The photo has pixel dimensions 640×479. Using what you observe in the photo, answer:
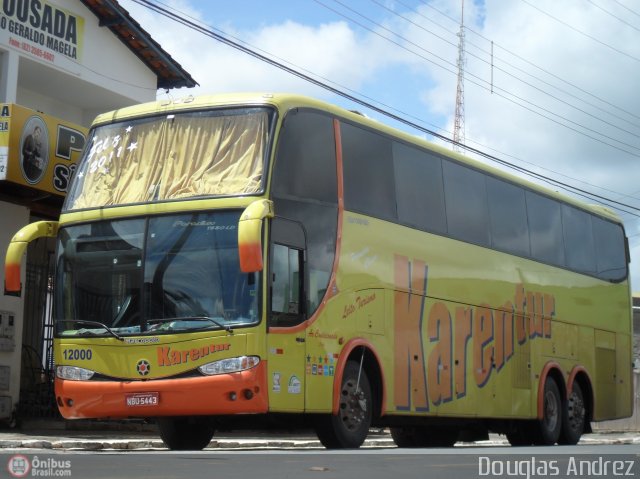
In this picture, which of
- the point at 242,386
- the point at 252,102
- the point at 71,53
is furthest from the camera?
the point at 71,53

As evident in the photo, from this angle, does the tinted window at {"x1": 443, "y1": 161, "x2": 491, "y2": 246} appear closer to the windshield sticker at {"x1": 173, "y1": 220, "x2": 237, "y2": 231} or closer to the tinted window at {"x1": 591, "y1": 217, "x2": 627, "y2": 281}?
the tinted window at {"x1": 591, "y1": 217, "x2": 627, "y2": 281}

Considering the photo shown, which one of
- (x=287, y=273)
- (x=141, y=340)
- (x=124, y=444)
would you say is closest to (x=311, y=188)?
(x=287, y=273)

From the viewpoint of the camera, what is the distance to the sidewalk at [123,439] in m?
16.5

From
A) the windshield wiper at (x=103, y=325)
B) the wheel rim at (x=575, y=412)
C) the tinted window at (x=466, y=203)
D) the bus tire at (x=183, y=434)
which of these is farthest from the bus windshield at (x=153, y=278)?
the wheel rim at (x=575, y=412)

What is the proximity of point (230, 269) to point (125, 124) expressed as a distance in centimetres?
299

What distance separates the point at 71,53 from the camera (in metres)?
24.2

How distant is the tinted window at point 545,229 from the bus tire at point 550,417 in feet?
7.30

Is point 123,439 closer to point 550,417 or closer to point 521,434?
point 521,434

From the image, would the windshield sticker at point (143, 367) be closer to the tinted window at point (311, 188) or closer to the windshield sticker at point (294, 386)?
the windshield sticker at point (294, 386)

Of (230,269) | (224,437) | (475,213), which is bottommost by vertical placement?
(224,437)

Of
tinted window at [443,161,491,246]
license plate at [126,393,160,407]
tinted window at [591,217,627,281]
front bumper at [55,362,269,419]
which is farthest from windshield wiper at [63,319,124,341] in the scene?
tinted window at [591,217,627,281]

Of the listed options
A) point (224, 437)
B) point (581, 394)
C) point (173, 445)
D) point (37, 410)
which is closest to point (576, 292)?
point (581, 394)

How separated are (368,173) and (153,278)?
3.42 m

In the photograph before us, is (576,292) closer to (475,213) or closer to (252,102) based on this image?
(475,213)
